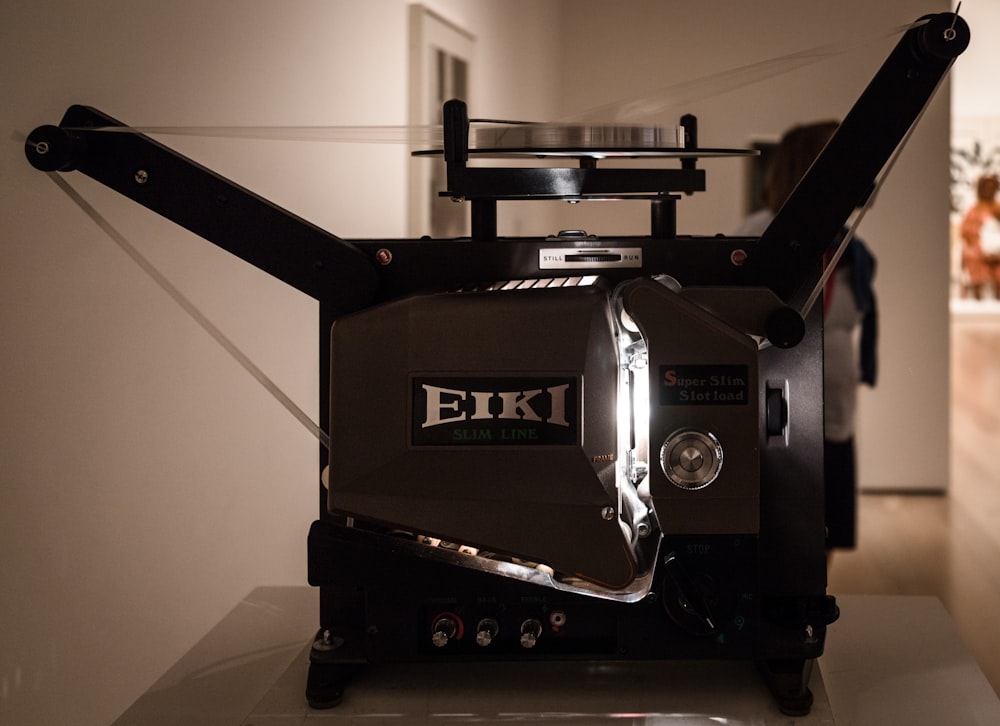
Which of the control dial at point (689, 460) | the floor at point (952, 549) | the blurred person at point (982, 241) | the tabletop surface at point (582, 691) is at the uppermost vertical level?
the blurred person at point (982, 241)

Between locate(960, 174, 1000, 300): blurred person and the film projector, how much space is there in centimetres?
1216

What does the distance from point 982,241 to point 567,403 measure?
12.8 m

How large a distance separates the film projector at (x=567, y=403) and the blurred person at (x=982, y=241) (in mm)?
12162

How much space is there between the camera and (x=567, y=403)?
3.30ft

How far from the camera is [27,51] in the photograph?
1334 mm

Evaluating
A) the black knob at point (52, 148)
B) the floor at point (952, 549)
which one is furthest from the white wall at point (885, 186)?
the black knob at point (52, 148)

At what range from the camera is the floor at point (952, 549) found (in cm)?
352

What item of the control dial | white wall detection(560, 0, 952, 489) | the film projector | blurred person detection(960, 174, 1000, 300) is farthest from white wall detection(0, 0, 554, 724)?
blurred person detection(960, 174, 1000, 300)

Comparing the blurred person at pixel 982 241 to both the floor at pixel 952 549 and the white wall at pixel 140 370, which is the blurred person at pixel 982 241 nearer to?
the floor at pixel 952 549

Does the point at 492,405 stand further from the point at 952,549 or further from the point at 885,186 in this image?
the point at 885,186

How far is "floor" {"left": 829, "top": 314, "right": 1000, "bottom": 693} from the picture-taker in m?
3.52

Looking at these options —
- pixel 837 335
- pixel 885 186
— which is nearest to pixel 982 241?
pixel 885 186

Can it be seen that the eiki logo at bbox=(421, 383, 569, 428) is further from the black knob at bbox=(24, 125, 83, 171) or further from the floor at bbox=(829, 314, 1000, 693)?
the floor at bbox=(829, 314, 1000, 693)

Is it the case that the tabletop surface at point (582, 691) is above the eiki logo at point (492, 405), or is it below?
below
